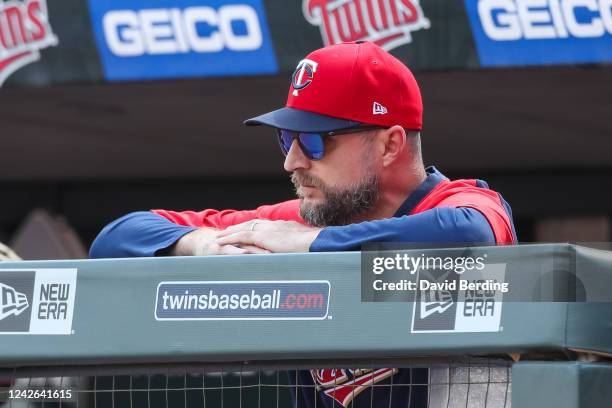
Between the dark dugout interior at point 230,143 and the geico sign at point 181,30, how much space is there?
29 centimetres

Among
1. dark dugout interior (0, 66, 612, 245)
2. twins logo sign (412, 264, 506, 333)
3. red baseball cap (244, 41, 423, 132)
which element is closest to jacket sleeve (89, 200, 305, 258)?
red baseball cap (244, 41, 423, 132)

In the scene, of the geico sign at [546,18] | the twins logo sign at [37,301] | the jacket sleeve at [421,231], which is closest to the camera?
the twins logo sign at [37,301]

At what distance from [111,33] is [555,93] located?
2192 millimetres

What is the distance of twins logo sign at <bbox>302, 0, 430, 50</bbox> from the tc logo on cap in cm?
302

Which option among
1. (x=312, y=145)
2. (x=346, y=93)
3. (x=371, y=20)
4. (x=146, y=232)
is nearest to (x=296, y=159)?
(x=312, y=145)

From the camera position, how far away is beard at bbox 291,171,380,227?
7.18ft

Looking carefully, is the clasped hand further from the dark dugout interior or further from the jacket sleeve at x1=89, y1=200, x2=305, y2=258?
the dark dugout interior

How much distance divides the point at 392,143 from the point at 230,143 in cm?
494

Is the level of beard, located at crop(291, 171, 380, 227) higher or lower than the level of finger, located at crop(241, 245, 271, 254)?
higher

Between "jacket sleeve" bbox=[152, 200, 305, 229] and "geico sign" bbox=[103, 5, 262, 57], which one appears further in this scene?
"geico sign" bbox=[103, 5, 262, 57]

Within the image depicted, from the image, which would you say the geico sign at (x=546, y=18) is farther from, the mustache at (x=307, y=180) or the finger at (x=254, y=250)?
the finger at (x=254, y=250)

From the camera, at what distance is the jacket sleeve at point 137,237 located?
2.23m

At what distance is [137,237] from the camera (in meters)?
2.26

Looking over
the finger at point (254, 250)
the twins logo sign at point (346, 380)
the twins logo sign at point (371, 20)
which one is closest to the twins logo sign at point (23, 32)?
the twins logo sign at point (371, 20)
